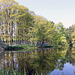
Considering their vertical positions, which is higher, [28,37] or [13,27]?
[13,27]

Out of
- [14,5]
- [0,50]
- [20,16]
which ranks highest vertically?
[14,5]

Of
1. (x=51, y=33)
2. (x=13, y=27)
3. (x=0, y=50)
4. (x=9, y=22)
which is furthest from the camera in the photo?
(x=51, y=33)

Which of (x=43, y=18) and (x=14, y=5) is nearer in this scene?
(x=14, y=5)

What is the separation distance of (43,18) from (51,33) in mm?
7534

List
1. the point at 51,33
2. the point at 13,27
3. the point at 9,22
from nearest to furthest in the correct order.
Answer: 1. the point at 9,22
2. the point at 13,27
3. the point at 51,33

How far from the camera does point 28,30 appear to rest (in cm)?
4797

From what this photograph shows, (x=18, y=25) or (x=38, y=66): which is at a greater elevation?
(x=18, y=25)

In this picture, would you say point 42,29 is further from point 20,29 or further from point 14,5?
point 14,5

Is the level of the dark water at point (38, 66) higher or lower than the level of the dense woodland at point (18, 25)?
lower

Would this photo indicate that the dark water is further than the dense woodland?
No

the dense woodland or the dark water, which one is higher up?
the dense woodland

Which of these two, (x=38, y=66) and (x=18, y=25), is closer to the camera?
(x=38, y=66)

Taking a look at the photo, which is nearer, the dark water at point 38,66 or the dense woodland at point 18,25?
the dark water at point 38,66

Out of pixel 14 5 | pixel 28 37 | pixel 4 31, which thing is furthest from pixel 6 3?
pixel 28 37
